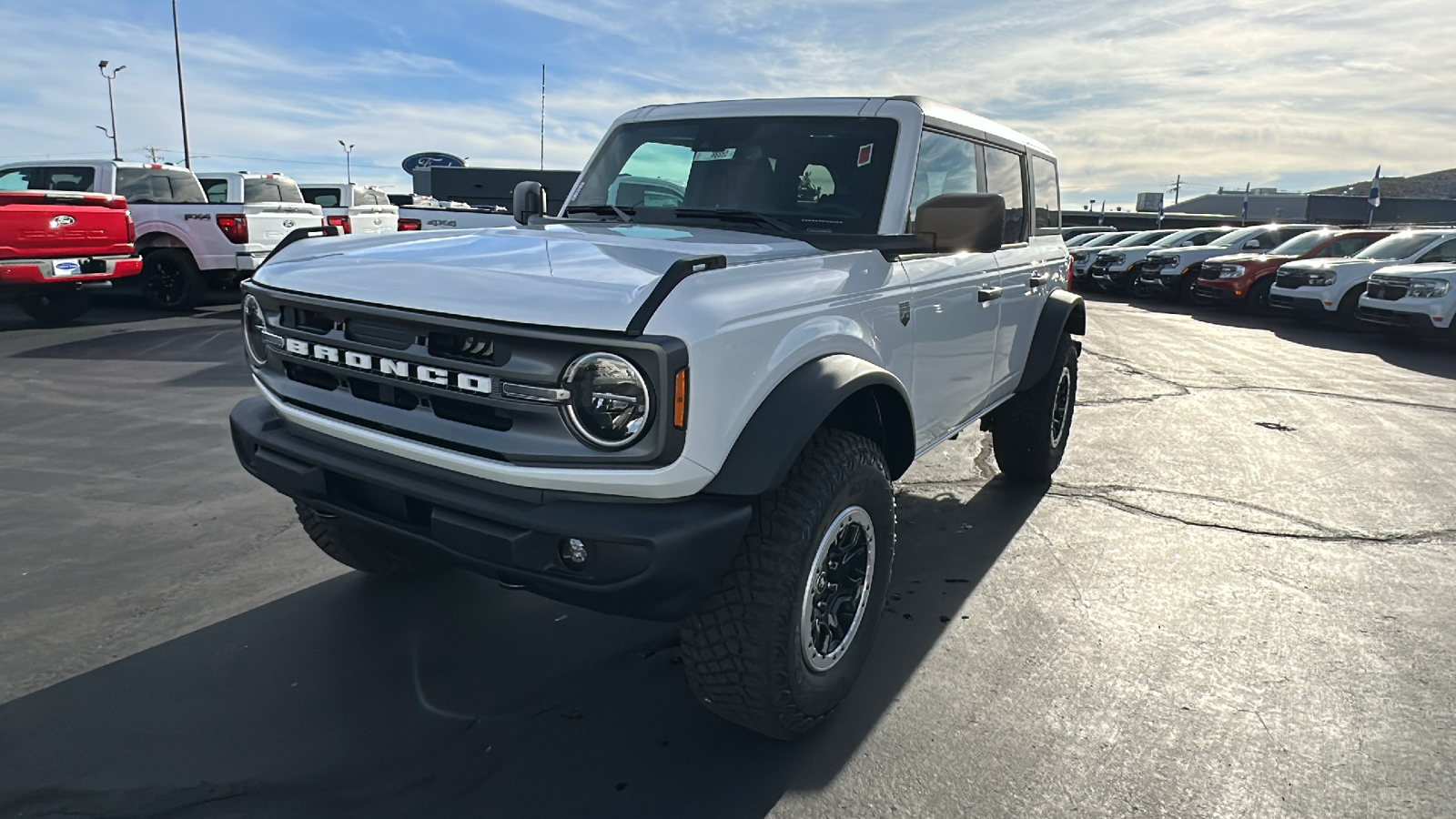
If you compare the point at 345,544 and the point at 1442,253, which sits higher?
the point at 1442,253

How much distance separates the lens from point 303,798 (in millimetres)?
2312

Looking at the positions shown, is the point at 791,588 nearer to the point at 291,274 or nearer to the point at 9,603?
the point at 291,274

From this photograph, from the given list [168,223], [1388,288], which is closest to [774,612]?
[168,223]

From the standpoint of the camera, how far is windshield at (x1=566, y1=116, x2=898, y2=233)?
11.1 feet

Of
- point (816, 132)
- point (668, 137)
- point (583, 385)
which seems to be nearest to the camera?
point (583, 385)

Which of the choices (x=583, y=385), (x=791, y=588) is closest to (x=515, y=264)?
(x=583, y=385)

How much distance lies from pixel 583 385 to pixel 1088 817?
171cm

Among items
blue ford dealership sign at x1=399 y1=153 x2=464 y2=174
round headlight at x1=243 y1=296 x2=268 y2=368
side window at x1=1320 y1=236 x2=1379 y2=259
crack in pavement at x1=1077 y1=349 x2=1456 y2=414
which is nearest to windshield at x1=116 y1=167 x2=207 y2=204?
round headlight at x1=243 y1=296 x2=268 y2=368

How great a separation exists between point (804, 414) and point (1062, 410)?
356 centimetres

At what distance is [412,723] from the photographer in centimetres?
267

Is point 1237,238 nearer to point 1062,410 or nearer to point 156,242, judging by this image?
→ point 1062,410

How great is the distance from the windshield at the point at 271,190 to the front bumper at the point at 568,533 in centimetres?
1385

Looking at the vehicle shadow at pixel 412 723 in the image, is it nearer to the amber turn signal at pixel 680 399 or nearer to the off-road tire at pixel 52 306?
the amber turn signal at pixel 680 399

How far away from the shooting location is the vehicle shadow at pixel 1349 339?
1117 cm
